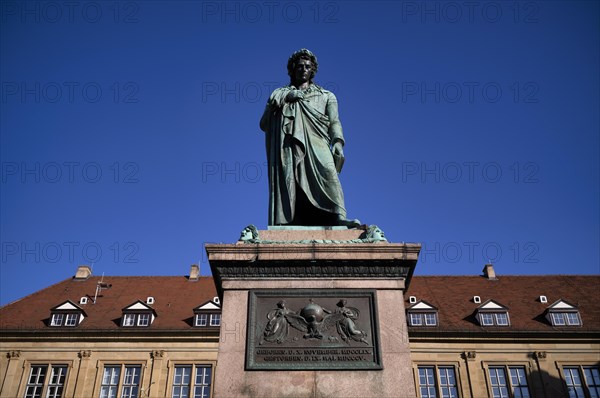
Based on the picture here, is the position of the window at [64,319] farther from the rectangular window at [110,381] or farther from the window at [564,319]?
the window at [564,319]

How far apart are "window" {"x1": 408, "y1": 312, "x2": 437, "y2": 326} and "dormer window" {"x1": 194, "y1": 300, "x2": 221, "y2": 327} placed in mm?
12624

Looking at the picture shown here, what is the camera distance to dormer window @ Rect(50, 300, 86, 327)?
3712 cm

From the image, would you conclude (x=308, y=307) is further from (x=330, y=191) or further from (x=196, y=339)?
(x=196, y=339)

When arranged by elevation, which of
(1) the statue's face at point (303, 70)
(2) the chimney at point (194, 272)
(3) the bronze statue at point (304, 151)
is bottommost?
(3) the bronze statue at point (304, 151)

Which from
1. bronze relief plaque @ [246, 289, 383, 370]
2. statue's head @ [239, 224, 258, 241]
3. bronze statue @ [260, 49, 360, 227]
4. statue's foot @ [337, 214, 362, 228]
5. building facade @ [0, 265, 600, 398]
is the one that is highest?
building facade @ [0, 265, 600, 398]

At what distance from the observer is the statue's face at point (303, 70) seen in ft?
32.5

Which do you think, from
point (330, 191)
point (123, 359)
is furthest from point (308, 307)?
point (123, 359)

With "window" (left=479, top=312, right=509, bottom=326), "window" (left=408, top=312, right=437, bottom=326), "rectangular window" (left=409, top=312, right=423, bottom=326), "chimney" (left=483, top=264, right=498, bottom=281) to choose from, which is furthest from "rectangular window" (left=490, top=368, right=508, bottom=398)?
"chimney" (left=483, top=264, right=498, bottom=281)

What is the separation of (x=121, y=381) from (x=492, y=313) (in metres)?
24.2

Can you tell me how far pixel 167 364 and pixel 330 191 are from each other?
3052 cm

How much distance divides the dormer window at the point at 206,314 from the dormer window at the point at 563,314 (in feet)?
70.5

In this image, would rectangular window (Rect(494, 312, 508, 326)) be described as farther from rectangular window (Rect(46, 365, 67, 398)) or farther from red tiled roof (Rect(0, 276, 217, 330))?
rectangular window (Rect(46, 365, 67, 398))

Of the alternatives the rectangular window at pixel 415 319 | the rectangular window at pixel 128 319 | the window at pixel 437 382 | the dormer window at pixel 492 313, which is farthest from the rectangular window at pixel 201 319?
the dormer window at pixel 492 313

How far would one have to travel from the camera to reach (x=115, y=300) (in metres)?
40.5
